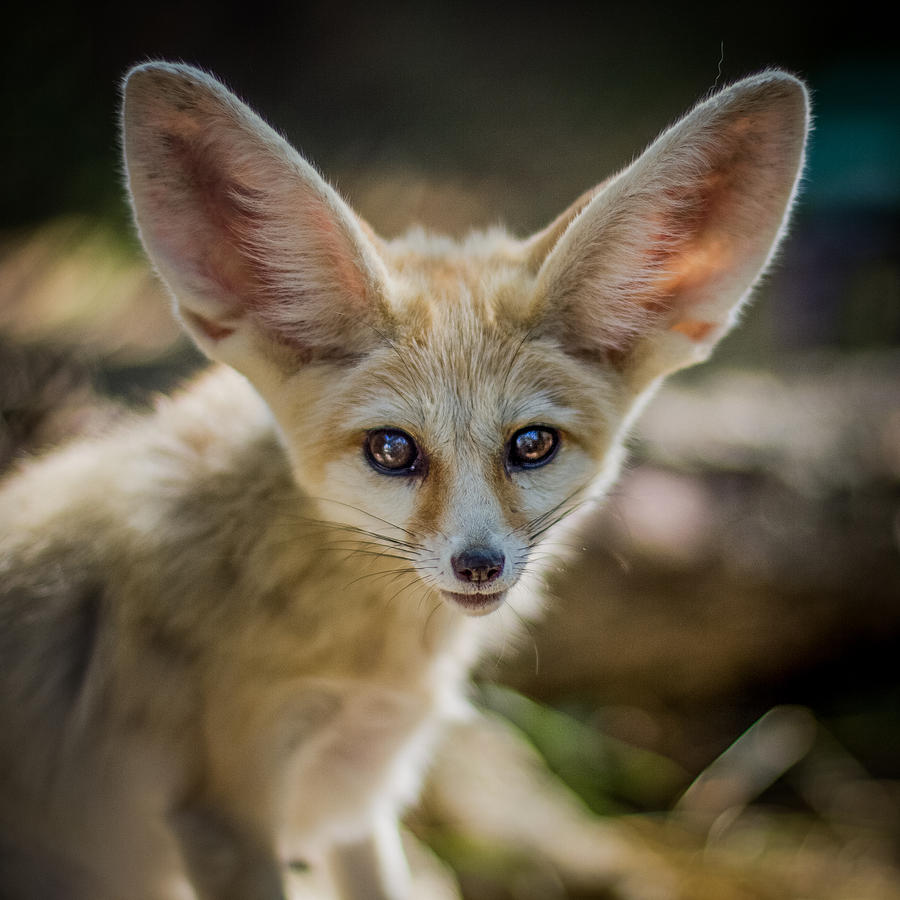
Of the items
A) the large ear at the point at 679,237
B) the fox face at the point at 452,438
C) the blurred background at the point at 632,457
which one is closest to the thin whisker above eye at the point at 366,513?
the fox face at the point at 452,438

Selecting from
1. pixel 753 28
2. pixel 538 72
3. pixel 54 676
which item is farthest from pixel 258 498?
pixel 753 28

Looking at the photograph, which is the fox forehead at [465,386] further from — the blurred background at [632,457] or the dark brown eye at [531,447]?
the blurred background at [632,457]

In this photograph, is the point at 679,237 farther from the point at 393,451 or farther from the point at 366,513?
the point at 366,513

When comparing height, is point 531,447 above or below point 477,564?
above

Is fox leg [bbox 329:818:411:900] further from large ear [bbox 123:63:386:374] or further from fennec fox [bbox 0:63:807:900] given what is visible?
large ear [bbox 123:63:386:374]

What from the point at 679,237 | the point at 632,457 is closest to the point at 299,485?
the point at 679,237

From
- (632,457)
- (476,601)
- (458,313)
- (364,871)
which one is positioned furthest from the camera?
(632,457)

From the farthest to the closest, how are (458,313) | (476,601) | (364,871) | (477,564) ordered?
(364,871)
(458,313)
(476,601)
(477,564)

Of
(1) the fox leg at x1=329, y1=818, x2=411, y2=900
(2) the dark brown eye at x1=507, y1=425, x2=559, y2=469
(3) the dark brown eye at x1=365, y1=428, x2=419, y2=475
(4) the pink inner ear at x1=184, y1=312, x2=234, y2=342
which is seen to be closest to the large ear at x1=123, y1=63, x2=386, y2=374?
(4) the pink inner ear at x1=184, y1=312, x2=234, y2=342
